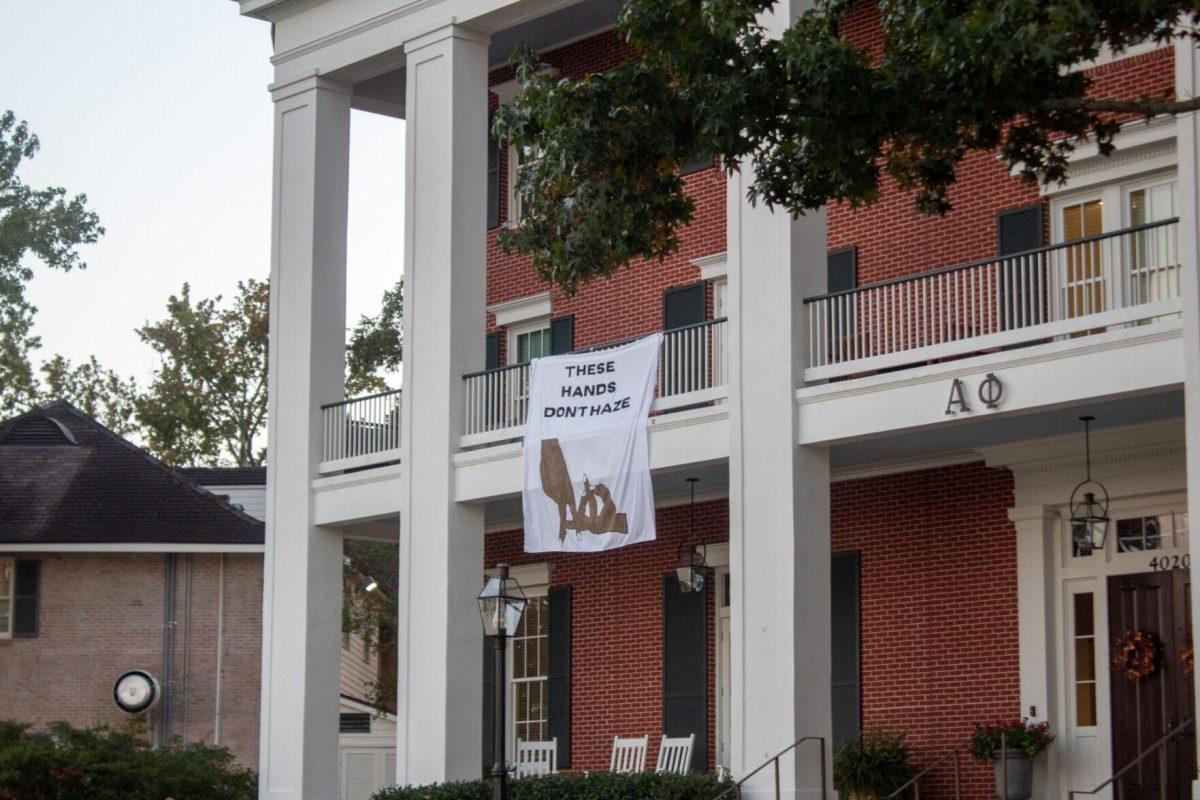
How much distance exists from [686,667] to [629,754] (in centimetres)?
135

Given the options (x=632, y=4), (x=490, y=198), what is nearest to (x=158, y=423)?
(x=490, y=198)

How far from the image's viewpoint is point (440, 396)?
22.2 meters

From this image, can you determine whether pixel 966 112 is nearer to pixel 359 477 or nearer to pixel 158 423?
pixel 359 477

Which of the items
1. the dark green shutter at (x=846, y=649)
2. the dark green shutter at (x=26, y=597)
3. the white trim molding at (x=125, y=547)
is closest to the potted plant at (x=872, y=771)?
the dark green shutter at (x=846, y=649)

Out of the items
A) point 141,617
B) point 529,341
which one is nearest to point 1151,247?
point 529,341

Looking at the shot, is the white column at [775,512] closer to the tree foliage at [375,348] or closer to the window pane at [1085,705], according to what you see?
the window pane at [1085,705]

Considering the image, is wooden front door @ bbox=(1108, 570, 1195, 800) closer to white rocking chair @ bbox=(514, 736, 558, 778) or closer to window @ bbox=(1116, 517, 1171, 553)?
window @ bbox=(1116, 517, 1171, 553)

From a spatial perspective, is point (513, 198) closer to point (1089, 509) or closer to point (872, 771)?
point (872, 771)

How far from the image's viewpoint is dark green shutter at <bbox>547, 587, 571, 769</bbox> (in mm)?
24516

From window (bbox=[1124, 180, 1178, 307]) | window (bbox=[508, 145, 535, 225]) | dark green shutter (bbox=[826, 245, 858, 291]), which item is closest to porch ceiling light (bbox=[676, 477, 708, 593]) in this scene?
dark green shutter (bbox=[826, 245, 858, 291])

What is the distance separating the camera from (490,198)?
26.3m

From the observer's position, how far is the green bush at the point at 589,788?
1850cm

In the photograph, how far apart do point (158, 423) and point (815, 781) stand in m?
30.7

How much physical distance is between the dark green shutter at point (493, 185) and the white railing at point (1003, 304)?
767 centimetres
